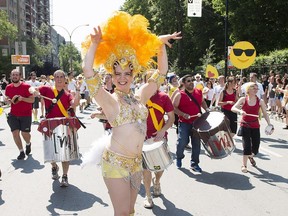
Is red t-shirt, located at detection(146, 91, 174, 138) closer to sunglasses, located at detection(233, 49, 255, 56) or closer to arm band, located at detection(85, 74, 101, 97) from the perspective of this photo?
arm band, located at detection(85, 74, 101, 97)

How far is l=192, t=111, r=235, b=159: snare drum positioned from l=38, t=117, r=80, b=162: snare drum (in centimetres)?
211

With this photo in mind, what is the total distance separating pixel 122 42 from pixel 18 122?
5.32 meters

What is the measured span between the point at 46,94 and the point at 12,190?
1.61 metres

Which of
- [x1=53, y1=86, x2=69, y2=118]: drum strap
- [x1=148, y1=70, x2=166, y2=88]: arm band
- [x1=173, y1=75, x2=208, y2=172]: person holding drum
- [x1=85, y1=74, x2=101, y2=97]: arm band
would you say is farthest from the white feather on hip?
[x1=173, y1=75, x2=208, y2=172]: person holding drum

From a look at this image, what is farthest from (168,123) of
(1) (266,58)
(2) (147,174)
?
(1) (266,58)

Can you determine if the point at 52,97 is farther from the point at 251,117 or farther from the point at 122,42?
the point at 251,117

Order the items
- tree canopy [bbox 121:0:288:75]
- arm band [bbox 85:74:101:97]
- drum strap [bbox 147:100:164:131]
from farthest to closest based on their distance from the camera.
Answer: tree canopy [bbox 121:0:288:75]
drum strap [bbox 147:100:164:131]
arm band [bbox 85:74:101:97]

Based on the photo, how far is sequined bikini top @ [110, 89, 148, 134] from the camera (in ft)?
10.4

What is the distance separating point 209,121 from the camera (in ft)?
21.0

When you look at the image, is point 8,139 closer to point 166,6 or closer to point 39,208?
point 39,208

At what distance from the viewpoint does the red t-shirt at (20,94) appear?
775 cm

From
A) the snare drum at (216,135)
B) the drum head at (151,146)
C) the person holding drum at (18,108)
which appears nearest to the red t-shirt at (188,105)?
the snare drum at (216,135)

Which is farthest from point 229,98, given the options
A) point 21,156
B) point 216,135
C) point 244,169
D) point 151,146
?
point 151,146

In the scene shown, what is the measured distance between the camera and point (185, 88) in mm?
6844
